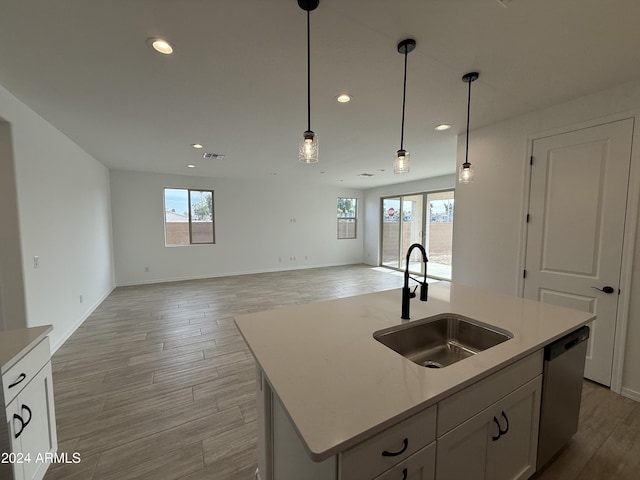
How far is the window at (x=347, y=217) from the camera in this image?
8.70m

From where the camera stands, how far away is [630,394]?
2.19 m

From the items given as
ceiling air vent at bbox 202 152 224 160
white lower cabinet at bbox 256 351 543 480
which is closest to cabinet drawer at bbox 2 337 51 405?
white lower cabinet at bbox 256 351 543 480

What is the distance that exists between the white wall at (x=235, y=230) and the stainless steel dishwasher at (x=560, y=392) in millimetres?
6670

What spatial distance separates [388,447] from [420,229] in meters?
6.95

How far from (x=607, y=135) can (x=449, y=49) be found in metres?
1.70

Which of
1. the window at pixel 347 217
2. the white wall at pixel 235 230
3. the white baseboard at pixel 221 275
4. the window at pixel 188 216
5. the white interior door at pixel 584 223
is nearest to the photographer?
the white interior door at pixel 584 223

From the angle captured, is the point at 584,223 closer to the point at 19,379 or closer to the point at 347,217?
the point at 19,379

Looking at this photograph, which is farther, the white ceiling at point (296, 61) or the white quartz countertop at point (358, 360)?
the white ceiling at point (296, 61)

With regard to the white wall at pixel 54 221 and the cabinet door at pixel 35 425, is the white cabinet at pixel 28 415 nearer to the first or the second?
the cabinet door at pixel 35 425

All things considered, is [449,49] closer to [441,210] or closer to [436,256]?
[441,210]

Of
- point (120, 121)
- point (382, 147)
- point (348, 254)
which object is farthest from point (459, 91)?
point (348, 254)

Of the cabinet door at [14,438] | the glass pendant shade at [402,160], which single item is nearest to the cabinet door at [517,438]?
the glass pendant shade at [402,160]

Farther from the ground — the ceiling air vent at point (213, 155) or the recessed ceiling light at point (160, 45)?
the ceiling air vent at point (213, 155)

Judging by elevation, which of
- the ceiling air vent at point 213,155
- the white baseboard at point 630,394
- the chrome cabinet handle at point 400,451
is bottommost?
the white baseboard at point 630,394
